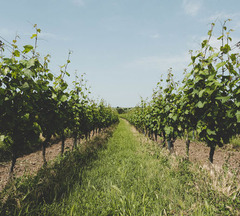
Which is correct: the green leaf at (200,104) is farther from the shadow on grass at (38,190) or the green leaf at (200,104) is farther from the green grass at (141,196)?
the shadow on grass at (38,190)

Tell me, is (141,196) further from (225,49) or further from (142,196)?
(225,49)

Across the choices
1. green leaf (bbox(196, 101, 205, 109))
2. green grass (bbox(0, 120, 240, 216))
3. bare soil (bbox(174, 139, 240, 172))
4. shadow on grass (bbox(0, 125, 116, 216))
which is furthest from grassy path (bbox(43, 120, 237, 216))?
bare soil (bbox(174, 139, 240, 172))

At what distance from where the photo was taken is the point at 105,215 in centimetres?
251

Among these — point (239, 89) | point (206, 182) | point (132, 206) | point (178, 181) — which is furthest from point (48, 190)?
point (239, 89)

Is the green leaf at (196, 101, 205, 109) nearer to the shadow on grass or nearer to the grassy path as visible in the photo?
the grassy path

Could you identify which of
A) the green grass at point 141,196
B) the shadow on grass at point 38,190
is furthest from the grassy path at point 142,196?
the shadow on grass at point 38,190

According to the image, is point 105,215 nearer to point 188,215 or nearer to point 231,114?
point 188,215

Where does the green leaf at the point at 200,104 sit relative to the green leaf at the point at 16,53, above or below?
below

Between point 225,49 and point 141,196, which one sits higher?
point 225,49

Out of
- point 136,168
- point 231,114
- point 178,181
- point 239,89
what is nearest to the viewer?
point 239,89

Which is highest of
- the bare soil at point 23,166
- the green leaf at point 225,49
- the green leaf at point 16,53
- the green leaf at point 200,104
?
the green leaf at point 225,49

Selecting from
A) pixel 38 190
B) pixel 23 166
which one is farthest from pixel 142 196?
pixel 23 166

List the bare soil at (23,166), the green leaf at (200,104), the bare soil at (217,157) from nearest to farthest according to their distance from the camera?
the green leaf at (200,104), the bare soil at (23,166), the bare soil at (217,157)

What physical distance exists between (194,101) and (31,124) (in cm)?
363
